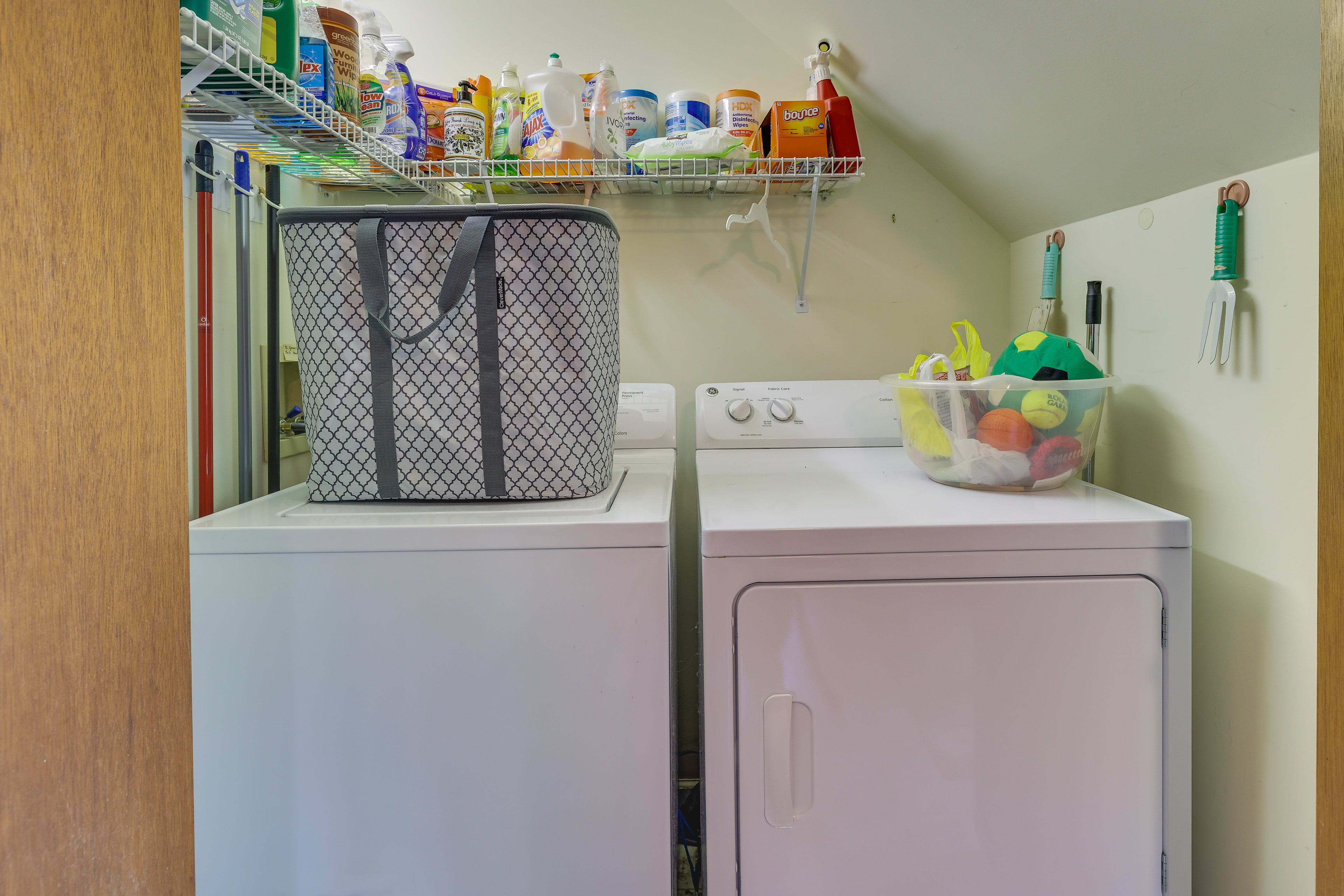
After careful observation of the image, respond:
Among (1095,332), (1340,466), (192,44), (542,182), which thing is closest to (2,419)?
(192,44)

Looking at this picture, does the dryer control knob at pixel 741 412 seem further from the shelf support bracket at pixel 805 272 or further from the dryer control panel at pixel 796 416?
the shelf support bracket at pixel 805 272

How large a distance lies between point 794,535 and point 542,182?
1.13 meters

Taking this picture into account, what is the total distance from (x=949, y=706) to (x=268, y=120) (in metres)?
1.37

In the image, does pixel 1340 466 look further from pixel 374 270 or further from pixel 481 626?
pixel 374 270

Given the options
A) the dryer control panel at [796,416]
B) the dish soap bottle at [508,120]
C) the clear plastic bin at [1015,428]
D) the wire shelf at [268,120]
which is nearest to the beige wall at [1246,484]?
the clear plastic bin at [1015,428]

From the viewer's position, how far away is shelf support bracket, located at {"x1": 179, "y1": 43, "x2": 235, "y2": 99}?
924mm

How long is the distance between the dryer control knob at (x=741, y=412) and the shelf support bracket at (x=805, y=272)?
34 cm

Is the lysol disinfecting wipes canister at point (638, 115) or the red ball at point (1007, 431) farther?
the lysol disinfecting wipes canister at point (638, 115)

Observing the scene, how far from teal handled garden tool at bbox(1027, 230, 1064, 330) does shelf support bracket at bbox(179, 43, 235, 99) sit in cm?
150

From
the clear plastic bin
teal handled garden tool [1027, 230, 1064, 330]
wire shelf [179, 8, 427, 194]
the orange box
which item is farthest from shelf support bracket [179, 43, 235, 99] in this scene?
teal handled garden tool [1027, 230, 1064, 330]

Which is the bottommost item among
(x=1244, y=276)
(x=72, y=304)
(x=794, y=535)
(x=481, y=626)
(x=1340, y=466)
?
(x=481, y=626)

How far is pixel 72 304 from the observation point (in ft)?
1.60

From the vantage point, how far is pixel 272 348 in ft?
4.25

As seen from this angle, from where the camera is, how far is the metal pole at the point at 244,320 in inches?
48.0
